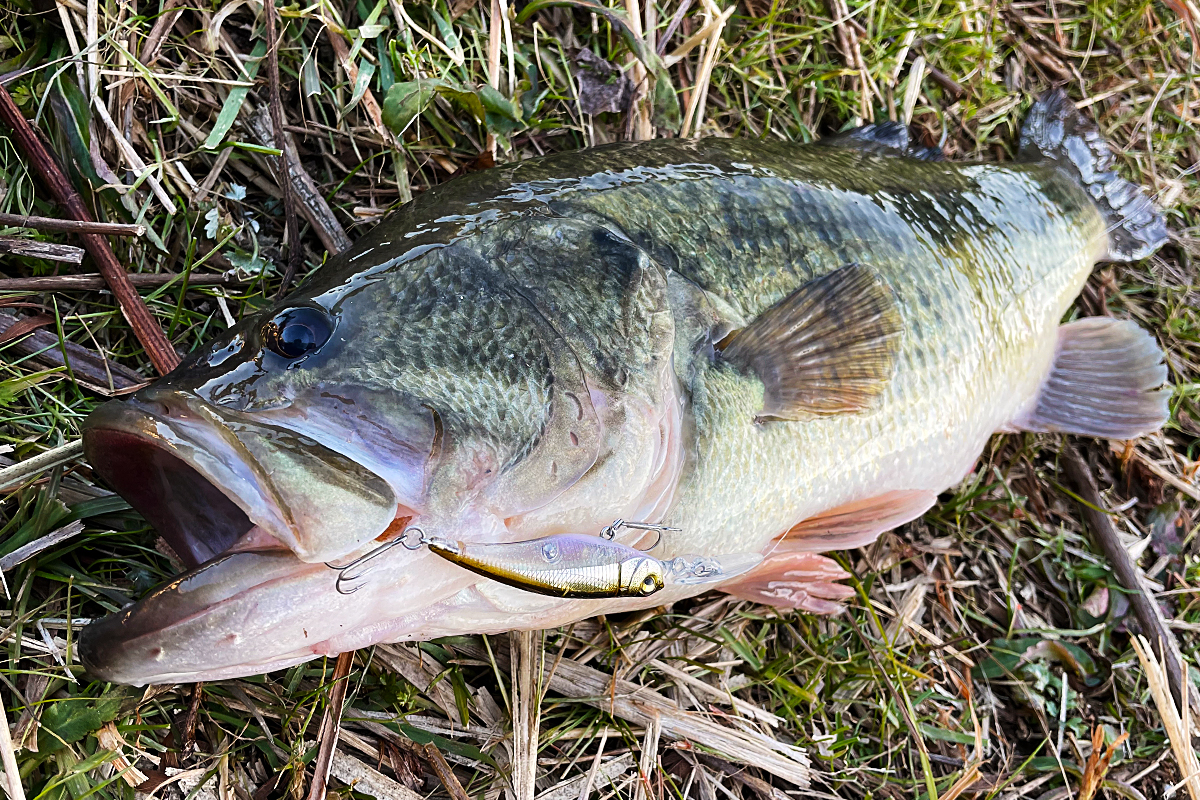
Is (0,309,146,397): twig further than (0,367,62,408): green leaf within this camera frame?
Yes

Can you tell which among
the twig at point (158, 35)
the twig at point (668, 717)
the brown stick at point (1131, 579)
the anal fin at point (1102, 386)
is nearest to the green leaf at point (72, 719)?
the twig at point (668, 717)

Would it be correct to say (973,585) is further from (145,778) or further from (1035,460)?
(145,778)

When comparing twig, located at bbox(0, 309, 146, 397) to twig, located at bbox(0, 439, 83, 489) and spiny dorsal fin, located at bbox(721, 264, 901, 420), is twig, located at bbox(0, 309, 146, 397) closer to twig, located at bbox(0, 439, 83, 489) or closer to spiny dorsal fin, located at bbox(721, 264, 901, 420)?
twig, located at bbox(0, 439, 83, 489)

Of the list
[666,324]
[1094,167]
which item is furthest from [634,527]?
[1094,167]

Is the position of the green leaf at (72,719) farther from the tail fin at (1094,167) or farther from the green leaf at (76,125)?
the tail fin at (1094,167)

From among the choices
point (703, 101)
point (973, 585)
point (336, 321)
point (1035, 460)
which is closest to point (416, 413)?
point (336, 321)

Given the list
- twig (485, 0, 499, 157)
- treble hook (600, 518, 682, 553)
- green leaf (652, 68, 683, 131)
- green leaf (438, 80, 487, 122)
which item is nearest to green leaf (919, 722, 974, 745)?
treble hook (600, 518, 682, 553)

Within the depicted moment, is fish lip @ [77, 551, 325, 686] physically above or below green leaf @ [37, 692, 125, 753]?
above

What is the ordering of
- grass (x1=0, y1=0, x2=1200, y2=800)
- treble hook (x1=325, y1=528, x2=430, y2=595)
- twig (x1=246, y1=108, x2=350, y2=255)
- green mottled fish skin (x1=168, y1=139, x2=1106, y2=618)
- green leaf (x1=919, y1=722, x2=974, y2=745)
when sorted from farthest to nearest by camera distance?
green leaf (x1=919, y1=722, x2=974, y2=745), twig (x1=246, y1=108, x2=350, y2=255), grass (x1=0, y1=0, x2=1200, y2=800), green mottled fish skin (x1=168, y1=139, x2=1106, y2=618), treble hook (x1=325, y1=528, x2=430, y2=595)
